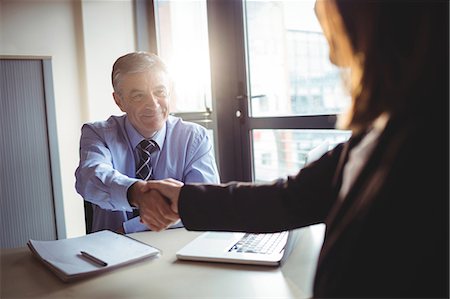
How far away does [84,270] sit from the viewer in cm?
98

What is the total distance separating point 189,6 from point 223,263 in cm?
226

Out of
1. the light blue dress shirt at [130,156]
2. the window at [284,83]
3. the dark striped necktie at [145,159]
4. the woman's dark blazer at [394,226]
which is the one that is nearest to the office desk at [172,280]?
the woman's dark blazer at [394,226]

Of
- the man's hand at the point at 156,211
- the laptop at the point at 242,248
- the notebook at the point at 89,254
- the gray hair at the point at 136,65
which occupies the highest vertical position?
the gray hair at the point at 136,65

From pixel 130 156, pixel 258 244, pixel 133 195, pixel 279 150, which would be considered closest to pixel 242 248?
pixel 258 244

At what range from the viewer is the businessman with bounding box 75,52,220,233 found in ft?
5.46

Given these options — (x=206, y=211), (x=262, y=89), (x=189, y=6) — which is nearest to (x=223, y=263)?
(x=206, y=211)

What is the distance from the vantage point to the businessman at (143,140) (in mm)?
1665

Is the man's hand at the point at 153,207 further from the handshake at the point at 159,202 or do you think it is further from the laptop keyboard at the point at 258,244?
the laptop keyboard at the point at 258,244

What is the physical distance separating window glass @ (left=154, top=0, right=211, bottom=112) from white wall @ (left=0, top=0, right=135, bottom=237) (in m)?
0.31

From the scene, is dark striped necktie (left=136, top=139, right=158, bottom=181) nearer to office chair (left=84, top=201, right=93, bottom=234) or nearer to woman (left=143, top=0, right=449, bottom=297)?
office chair (left=84, top=201, right=93, bottom=234)

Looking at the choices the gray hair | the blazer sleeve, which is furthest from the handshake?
the gray hair

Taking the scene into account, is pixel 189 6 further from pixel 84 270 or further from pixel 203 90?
pixel 84 270

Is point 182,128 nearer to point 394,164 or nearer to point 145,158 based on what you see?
point 145,158

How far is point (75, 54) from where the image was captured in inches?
118
